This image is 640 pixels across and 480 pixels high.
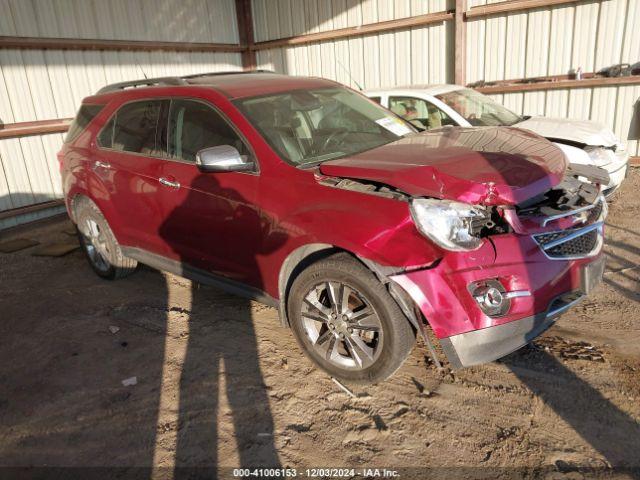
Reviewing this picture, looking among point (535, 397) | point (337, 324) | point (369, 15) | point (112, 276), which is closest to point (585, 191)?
point (535, 397)

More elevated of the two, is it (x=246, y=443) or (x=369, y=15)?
(x=369, y=15)

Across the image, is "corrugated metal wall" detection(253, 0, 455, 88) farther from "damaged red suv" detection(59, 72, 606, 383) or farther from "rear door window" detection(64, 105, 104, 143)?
"damaged red suv" detection(59, 72, 606, 383)

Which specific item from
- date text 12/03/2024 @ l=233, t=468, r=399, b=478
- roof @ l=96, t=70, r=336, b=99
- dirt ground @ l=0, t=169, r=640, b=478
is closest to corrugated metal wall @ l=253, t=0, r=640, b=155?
dirt ground @ l=0, t=169, r=640, b=478

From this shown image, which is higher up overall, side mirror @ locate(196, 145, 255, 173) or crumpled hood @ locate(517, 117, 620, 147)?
side mirror @ locate(196, 145, 255, 173)

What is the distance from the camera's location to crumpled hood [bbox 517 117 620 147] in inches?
234

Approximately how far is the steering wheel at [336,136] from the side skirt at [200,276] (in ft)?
3.64

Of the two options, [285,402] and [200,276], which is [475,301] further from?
[200,276]

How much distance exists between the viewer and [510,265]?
264 centimetres

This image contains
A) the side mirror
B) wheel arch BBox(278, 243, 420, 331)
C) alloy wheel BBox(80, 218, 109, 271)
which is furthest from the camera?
alloy wheel BBox(80, 218, 109, 271)

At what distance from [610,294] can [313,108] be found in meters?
2.77

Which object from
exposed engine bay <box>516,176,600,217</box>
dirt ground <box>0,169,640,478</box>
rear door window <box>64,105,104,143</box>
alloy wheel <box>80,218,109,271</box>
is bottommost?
dirt ground <box>0,169,640,478</box>

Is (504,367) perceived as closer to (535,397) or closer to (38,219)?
(535,397)

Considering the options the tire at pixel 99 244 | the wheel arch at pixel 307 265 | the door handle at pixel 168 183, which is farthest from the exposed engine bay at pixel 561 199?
the tire at pixel 99 244

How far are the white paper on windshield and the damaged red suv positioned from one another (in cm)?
3
